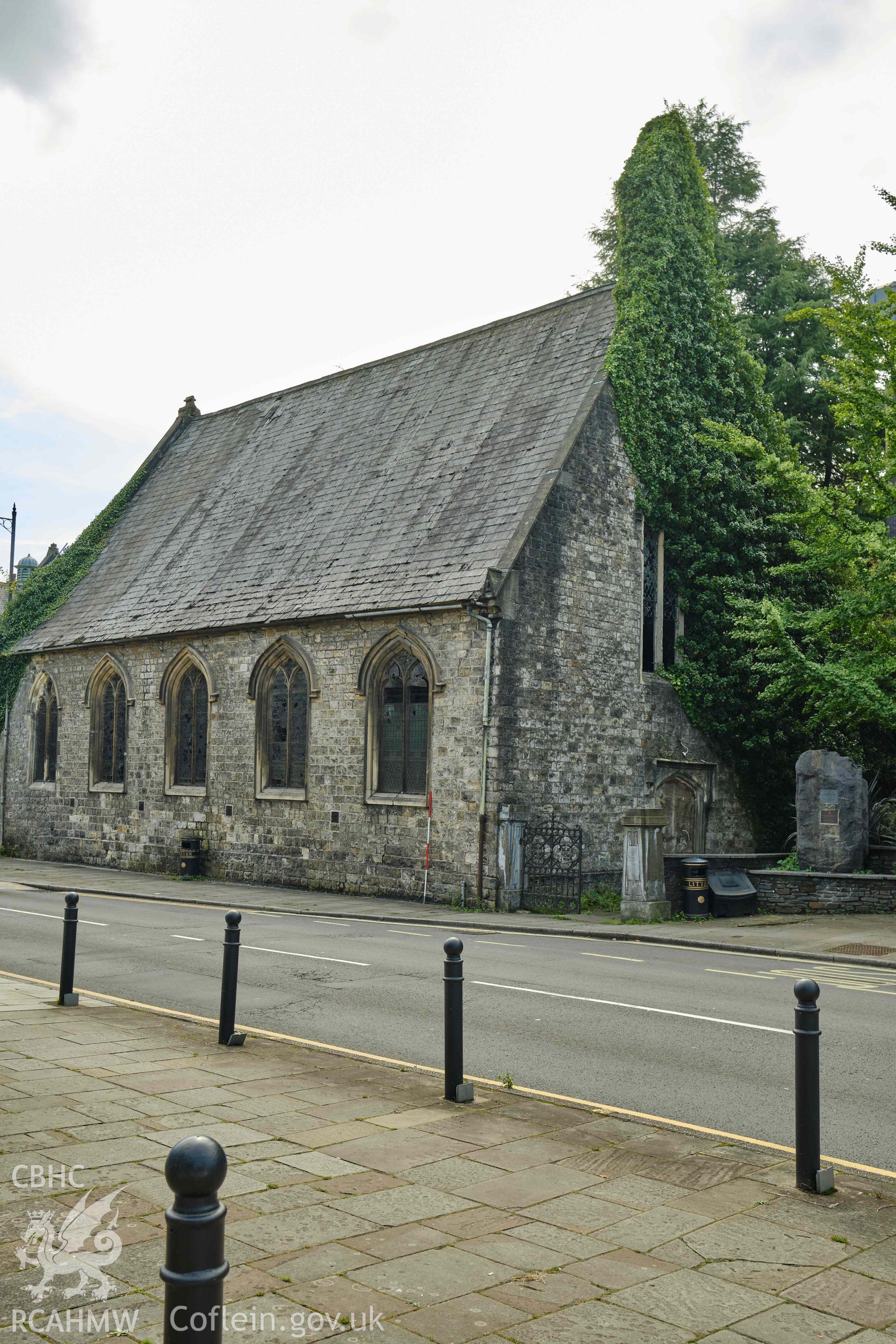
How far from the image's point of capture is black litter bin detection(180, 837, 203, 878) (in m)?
25.7

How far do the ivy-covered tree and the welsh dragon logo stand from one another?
3068cm

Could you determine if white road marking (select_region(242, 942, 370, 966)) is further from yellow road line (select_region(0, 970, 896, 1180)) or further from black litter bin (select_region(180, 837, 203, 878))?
black litter bin (select_region(180, 837, 203, 878))

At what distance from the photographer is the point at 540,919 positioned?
18.8 meters

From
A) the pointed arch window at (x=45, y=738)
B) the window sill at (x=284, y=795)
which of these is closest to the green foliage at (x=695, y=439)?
the window sill at (x=284, y=795)

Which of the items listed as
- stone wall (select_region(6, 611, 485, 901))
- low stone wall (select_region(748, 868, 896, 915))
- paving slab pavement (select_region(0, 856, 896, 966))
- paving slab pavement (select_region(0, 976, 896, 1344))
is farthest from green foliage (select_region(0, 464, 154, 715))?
paving slab pavement (select_region(0, 976, 896, 1344))

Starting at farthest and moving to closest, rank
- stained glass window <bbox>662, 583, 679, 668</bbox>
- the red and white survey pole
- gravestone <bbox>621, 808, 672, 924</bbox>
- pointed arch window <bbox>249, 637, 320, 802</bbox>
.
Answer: stained glass window <bbox>662, 583, 679, 668</bbox>, pointed arch window <bbox>249, 637, 320, 802</bbox>, the red and white survey pole, gravestone <bbox>621, 808, 672, 924</bbox>

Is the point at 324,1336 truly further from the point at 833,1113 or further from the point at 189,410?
the point at 189,410

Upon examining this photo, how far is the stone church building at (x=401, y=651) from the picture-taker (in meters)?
20.9

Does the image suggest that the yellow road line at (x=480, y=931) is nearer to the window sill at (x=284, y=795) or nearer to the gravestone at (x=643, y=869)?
the gravestone at (x=643, y=869)

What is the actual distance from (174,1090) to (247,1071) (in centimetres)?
69

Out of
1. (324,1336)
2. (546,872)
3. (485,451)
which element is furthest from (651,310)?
(324,1336)

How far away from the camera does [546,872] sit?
20578 mm

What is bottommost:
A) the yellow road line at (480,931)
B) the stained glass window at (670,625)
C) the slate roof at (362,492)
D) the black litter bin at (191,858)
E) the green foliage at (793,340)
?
the yellow road line at (480,931)

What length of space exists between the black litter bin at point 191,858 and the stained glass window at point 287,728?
2.41 m
